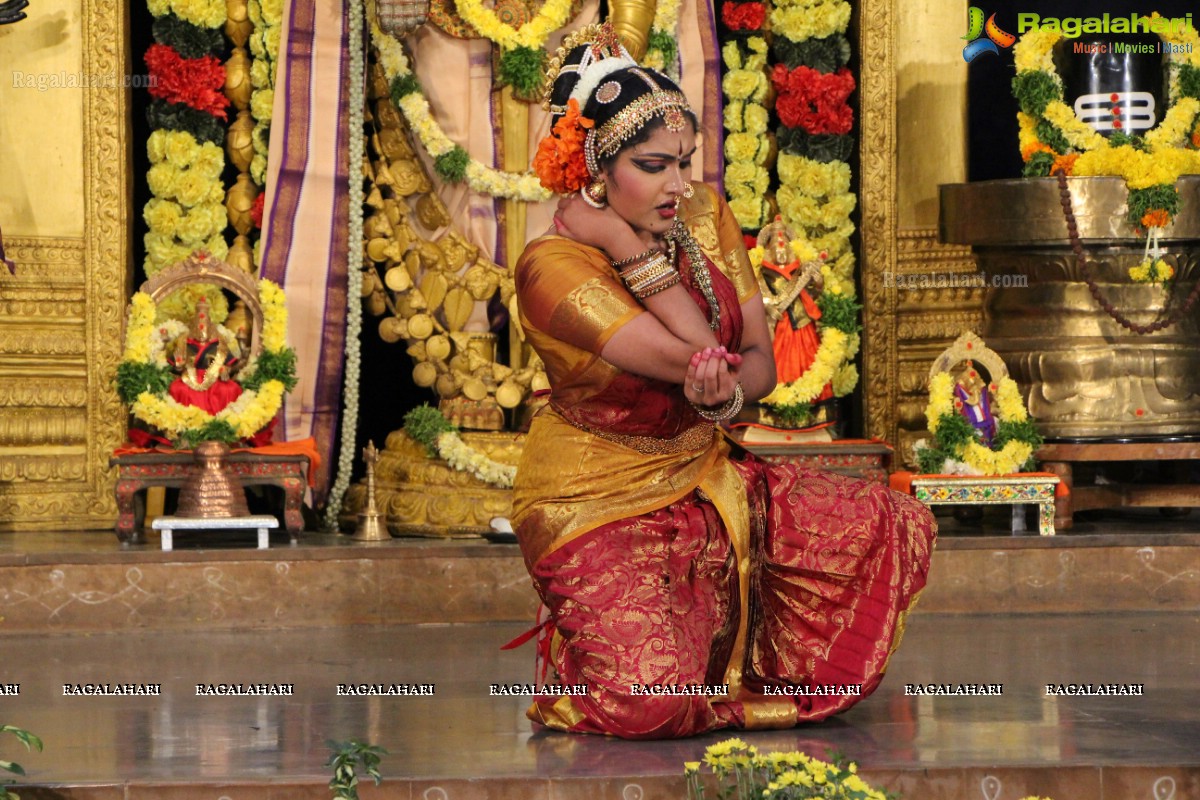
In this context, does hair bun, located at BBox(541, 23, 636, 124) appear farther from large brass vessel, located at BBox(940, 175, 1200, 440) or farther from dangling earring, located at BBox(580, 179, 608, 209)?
large brass vessel, located at BBox(940, 175, 1200, 440)

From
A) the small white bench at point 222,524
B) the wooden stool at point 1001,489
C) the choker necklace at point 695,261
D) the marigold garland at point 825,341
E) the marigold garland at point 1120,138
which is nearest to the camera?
the choker necklace at point 695,261

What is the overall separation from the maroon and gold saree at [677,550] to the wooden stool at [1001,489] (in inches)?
84.5

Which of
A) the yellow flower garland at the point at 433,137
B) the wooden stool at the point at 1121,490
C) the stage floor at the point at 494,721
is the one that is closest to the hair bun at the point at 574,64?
the stage floor at the point at 494,721

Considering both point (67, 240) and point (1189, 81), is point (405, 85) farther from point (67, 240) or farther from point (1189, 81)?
point (1189, 81)

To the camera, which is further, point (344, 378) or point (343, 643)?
point (344, 378)

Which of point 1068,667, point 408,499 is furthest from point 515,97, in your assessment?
point 1068,667

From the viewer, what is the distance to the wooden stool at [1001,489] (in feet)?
22.4

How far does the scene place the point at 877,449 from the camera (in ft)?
23.4

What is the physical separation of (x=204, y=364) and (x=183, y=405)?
0.30m

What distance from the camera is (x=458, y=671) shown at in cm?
557

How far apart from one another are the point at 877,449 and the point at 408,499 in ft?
5.79

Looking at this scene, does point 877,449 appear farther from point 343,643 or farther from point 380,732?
point 380,732

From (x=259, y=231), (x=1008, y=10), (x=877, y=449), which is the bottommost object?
(x=877, y=449)

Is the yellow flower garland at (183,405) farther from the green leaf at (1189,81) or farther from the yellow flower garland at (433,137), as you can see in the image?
the green leaf at (1189,81)
